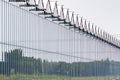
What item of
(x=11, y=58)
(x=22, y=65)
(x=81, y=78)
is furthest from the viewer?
(x=81, y=78)

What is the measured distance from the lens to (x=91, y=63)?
61.3 m

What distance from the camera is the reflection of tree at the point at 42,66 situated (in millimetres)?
27172

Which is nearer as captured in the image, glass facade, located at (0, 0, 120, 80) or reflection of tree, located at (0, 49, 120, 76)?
glass facade, located at (0, 0, 120, 80)

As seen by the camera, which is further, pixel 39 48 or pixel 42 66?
pixel 42 66

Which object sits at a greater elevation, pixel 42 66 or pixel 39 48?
pixel 39 48

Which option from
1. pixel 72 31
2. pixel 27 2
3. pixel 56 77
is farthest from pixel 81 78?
pixel 27 2

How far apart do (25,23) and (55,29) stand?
8.80 metres

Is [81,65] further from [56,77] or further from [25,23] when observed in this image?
[25,23]

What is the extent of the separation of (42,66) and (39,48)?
1.57 meters

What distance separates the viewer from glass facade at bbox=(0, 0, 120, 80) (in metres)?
27.0

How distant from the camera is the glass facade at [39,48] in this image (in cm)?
2695

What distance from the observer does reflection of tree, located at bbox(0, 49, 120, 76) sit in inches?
1070

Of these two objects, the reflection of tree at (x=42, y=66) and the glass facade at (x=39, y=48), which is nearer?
the glass facade at (x=39, y=48)

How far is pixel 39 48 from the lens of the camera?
33.2 m
